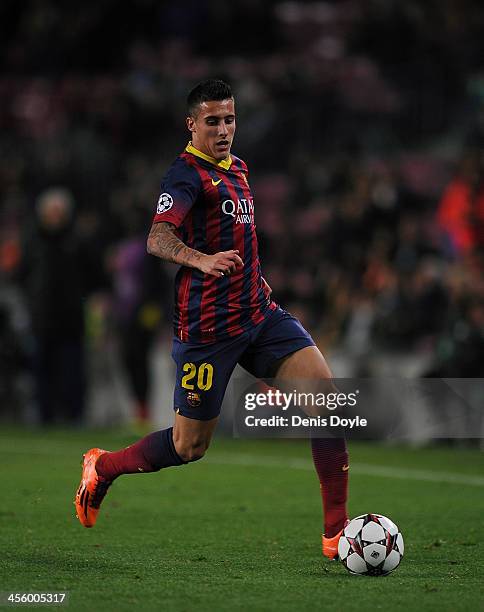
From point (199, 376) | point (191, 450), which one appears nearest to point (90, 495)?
point (191, 450)

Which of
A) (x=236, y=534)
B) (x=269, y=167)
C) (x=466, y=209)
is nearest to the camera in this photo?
(x=236, y=534)

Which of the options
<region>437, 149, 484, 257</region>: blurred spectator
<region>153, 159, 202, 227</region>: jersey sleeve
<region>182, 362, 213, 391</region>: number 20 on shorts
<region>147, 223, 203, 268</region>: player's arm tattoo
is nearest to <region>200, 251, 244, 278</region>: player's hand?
<region>147, 223, 203, 268</region>: player's arm tattoo

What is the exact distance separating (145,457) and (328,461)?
87 cm

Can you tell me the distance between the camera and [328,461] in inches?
242

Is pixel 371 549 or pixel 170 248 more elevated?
pixel 170 248

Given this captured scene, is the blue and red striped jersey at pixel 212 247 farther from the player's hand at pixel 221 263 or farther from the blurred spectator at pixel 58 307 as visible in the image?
the blurred spectator at pixel 58 307

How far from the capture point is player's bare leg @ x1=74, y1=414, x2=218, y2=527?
6.06 metres

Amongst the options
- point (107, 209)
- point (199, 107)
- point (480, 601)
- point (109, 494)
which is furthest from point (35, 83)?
point (480, 601)

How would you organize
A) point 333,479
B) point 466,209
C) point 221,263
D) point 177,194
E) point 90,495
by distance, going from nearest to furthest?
point 221,263
point 177,194
point 333,479
point 90,495
point 466,209

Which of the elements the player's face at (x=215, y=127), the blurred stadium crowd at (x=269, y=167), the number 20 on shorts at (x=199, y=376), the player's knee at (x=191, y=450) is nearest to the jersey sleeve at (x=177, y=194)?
the player's face at (x=215, y=127)

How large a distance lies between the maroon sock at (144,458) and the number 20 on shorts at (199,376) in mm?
323

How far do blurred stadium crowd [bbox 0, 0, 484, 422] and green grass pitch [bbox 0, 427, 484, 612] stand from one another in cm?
211

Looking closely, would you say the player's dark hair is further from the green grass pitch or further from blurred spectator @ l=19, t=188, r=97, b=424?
blurred spectator @ l=19, t=188, r=97, b=424

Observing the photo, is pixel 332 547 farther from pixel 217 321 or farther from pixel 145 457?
pixel 217 321
